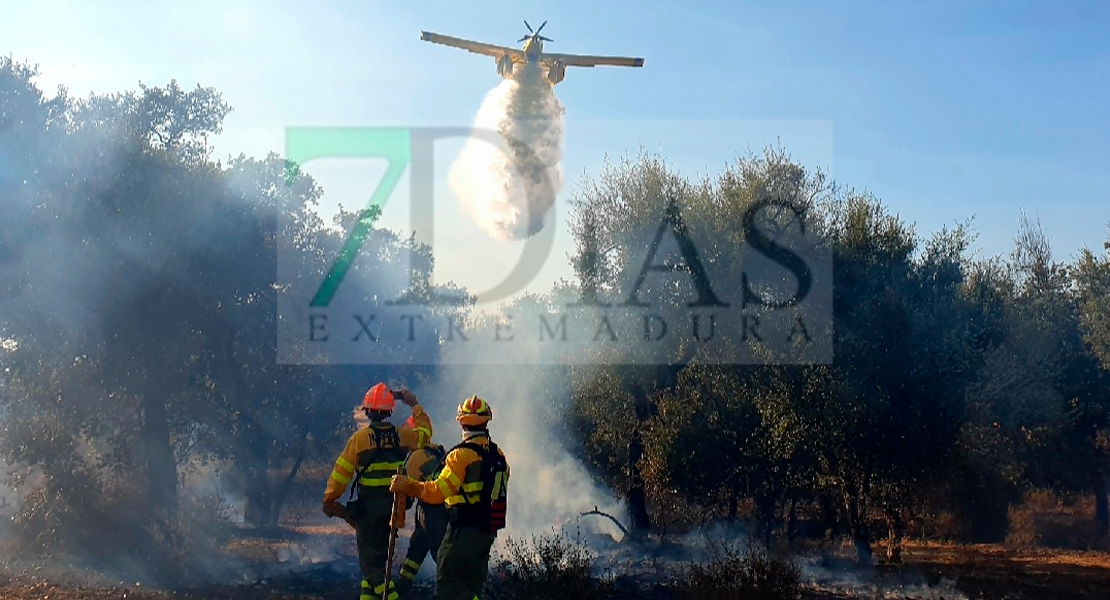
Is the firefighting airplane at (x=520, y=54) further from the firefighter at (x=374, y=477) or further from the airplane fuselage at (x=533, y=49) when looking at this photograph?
the firefighter at (x=374, y=477)

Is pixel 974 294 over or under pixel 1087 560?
over

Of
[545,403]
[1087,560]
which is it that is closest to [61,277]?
[545,403]

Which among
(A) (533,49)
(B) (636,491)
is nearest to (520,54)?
(A) (533,49)

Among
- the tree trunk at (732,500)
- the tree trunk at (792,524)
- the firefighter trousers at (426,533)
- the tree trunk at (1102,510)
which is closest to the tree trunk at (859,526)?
the tree trunk at (792,524)

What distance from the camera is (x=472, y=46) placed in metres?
28.7

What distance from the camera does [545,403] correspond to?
23.4 meters

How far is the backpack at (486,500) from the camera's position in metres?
9.10

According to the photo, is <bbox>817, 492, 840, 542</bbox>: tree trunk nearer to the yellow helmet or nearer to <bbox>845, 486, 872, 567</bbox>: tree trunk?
<bbox>845, 486, 872, 567</bbox>: tree trunk

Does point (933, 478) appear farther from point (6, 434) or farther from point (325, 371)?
point (6, 434)

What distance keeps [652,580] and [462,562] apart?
672cm

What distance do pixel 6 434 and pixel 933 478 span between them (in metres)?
17.9

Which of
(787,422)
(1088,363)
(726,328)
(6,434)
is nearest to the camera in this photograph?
(787,422)

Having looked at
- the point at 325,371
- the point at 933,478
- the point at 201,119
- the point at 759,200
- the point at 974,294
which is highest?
the point at 201,119

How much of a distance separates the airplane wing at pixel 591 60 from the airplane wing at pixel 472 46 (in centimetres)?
95
